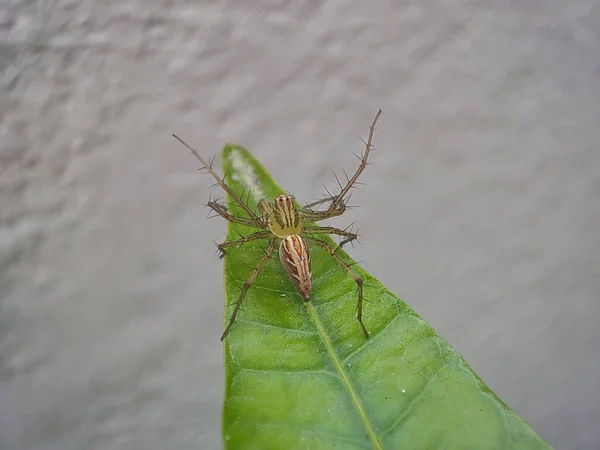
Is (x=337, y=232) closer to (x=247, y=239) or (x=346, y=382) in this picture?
(x=247, y=239)

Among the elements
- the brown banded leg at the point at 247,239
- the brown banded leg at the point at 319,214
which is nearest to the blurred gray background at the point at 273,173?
the brown banded leg at the point at 319,214

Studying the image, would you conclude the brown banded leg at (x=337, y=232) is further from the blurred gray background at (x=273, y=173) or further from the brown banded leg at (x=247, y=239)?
the blurred gray background at (x=273, y=173)

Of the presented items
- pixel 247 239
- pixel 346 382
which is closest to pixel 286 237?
pixel 247 239

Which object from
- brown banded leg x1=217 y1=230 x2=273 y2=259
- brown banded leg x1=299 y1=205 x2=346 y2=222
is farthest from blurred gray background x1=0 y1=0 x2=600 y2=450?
brown banded leg x1=217 y1=230 x2=273 y2=259

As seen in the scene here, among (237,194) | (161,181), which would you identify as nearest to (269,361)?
(237,194)

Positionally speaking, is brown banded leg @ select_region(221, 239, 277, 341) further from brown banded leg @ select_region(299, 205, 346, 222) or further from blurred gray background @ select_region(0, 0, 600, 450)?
blurred gray background @ select_region(0, 0, 600, 450)

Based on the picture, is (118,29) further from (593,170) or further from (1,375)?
(593,170)
